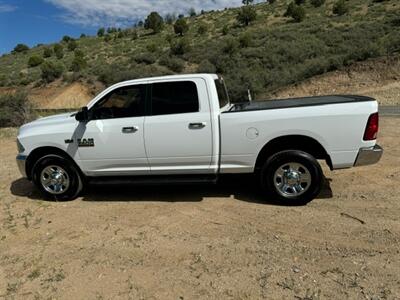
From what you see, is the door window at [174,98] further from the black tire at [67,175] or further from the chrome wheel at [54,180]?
the chrome wheel at [54,180]

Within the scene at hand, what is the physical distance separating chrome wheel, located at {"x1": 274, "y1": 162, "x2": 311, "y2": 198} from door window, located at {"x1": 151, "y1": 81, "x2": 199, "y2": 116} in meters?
1.54

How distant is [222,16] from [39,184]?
211ft

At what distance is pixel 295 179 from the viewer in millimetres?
6125

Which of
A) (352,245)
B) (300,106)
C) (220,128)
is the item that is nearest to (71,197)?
(220,128)

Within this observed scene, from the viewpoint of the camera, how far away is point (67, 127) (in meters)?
6.71

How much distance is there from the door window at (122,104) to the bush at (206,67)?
27.1 metres

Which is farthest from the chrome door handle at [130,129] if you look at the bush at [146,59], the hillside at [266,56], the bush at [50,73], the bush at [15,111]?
the bush at [146,59]

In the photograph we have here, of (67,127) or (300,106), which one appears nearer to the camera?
(300,106)

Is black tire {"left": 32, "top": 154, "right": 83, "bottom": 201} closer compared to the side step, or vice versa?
the side step

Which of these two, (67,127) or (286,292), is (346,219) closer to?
(286,292)

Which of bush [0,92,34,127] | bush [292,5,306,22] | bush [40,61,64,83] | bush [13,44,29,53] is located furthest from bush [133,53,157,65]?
bush [13,44,29,53]

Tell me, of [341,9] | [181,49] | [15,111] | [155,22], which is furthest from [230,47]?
[155,22]

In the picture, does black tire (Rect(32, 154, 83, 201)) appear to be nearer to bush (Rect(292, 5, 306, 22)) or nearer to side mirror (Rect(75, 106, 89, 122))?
side mirror (Rect(75, 106, 89, 122))

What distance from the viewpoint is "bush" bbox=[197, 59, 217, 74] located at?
33688mm
